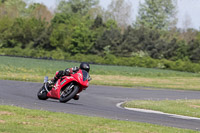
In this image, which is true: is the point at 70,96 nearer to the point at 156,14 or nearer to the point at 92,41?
the point at 92,41

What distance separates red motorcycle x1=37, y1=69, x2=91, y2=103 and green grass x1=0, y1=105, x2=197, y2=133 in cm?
340

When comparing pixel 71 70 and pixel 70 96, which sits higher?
pixel 71 70

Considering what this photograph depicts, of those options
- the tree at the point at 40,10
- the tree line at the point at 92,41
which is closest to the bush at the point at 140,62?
the tree line at the point at 92,41

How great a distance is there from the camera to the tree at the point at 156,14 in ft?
352

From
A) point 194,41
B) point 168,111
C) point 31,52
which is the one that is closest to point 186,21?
point 194,41

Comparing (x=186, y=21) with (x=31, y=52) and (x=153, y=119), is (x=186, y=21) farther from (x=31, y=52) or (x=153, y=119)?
(x=153, y=119)

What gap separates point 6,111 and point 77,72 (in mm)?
4037

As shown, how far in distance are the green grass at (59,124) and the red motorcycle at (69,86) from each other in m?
3.40

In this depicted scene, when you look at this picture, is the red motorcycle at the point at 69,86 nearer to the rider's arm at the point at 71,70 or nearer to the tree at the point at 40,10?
the rider's arm at the point at 71,70

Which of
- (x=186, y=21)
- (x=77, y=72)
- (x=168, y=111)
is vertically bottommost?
(x=168, y=111)

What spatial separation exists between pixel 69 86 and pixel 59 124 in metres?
5.22

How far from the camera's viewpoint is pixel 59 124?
30.1 ft

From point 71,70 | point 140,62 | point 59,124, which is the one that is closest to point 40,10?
point 140,62

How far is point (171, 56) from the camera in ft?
266
